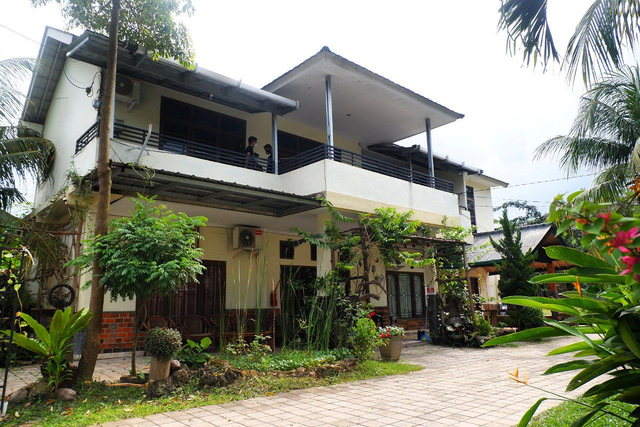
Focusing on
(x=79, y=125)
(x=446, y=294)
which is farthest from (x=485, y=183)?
(x=79, y=125)

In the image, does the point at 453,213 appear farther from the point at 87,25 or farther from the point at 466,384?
the point at 87,25

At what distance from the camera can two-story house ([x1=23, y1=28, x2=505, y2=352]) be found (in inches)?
309

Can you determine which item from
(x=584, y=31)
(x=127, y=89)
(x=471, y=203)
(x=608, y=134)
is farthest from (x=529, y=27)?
(x=471, y=203)

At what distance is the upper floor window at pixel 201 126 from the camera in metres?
9.22

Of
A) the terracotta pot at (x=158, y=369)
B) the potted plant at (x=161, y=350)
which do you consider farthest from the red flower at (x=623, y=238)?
the terracotta pot at (x=158, y=369)

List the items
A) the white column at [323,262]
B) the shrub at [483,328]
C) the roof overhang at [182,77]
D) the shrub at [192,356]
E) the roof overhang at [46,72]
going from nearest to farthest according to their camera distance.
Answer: the shrub at [192,356] < the roof overhang at [182,77] < the white column at [323,262] < the roof overhang at [46,72] < the shrub at [483,328]

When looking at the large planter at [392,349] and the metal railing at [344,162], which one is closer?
the large planter at [392,349]

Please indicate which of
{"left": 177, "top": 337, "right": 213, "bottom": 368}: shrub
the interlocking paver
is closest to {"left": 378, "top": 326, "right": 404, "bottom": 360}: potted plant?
the interlocking paver

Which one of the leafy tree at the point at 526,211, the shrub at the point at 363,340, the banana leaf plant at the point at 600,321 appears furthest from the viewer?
the leafy tree at the point at 526,211

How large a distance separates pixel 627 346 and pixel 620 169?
11016 mm

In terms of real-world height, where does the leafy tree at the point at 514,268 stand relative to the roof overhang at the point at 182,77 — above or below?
below

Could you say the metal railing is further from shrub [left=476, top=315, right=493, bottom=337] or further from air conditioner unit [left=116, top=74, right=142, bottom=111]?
shrub [left=476, top=315, right=493, bottom=337]

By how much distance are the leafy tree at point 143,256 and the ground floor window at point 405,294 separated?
361 inches

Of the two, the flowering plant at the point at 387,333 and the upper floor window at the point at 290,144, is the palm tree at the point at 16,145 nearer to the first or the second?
the upper floor window at the point at 290,144
